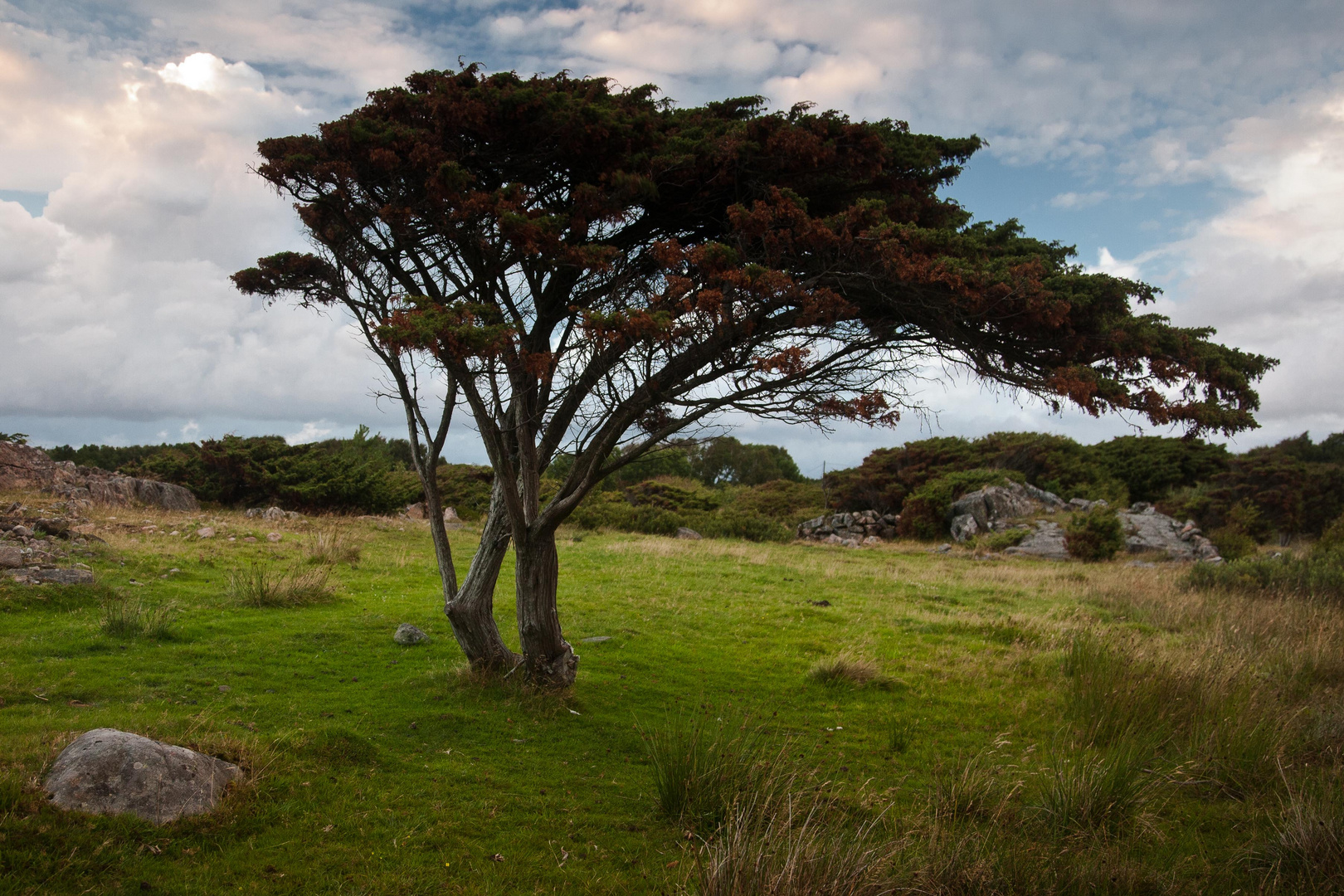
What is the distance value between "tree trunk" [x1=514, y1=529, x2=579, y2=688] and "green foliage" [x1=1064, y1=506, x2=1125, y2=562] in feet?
79.5

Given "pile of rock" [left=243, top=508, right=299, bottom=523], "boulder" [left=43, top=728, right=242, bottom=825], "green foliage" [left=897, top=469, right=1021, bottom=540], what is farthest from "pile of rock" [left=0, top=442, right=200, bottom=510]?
"green foliage" [left=897, top=469, right=1021, bottom=540]

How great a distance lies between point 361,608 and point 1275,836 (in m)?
11.4

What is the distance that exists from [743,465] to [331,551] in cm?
5840

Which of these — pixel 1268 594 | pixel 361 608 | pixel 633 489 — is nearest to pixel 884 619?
pixel 1268 594

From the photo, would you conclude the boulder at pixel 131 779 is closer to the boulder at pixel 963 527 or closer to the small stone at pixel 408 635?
the small stone at pixel 408 635

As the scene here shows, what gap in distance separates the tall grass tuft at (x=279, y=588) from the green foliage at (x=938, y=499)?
97.4ft

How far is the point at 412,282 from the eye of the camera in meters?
8.19

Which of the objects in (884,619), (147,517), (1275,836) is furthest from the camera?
(147,517)

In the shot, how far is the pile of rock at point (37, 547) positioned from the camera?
35.7 feet

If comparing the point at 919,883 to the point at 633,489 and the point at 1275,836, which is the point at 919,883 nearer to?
the point at 1275,836

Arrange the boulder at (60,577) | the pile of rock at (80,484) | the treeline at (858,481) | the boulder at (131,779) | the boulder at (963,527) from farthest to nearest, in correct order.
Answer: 1. the boulder at (963,527)
2. the treeline at (858,481)
3. the pile of rock at (80,484)
4. the boulder at (60,577)
5. the boulder at (131,779)

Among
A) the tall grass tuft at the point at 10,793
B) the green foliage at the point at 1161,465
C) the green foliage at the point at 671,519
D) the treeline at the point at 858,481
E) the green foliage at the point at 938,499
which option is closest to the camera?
the tall grass tuft at the point at 10,793

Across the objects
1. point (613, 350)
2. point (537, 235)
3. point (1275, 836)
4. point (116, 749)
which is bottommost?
point (1275, 836)

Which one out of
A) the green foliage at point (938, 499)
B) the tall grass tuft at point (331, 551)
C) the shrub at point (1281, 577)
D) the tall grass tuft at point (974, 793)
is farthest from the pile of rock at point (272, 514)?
the green foliage at point (938, 499)
